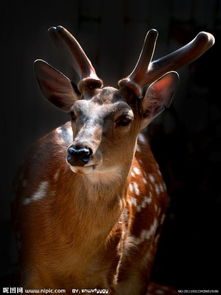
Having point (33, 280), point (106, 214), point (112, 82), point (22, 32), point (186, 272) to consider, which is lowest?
point (186, 272)

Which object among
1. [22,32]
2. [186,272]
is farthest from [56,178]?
[186,272]

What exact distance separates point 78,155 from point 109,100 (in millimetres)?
462

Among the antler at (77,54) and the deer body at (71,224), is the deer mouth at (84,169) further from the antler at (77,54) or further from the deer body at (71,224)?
the antler at (77,54)

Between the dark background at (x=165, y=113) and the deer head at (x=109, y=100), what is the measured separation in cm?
102

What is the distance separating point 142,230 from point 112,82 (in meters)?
1.47

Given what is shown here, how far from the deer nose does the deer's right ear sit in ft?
2.14

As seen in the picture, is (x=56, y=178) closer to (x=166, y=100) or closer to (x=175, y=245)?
(x=166, y=100)

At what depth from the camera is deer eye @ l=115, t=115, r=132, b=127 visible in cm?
285

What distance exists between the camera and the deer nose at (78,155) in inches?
100.0

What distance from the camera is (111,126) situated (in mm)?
2801

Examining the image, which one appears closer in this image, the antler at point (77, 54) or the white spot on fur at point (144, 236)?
the antler at point (77, 54)

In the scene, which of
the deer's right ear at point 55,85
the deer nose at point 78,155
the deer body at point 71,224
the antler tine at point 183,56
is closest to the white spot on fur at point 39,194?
the deer body at point 71,224

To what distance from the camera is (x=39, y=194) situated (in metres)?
3.19

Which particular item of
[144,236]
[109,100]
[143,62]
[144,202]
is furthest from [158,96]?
[144,236]
